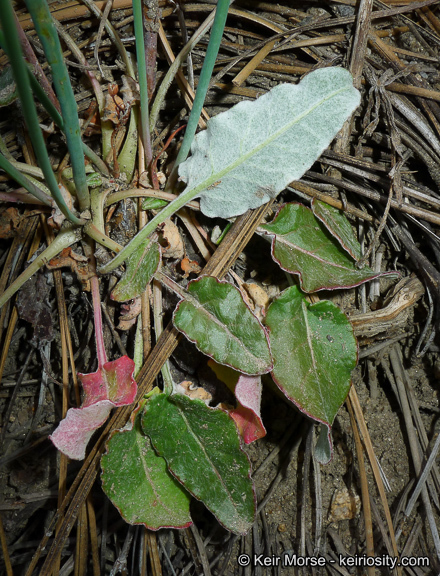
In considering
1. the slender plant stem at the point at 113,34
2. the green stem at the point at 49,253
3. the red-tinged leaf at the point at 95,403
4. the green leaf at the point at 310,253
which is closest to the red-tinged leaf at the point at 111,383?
the red-tinged leaf at the point at 95,403

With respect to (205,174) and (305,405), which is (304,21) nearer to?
(205,174)

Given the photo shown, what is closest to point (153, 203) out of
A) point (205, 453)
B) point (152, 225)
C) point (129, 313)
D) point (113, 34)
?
point (152, 225)

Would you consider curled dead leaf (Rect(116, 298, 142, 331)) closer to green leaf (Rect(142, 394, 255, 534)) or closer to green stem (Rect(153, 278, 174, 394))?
green stem (Rect(153, 278, 174, 394))

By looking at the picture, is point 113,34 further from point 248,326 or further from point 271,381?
point 271,381

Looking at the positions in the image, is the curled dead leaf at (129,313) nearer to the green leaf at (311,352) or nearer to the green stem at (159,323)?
the green stem at (159,323)

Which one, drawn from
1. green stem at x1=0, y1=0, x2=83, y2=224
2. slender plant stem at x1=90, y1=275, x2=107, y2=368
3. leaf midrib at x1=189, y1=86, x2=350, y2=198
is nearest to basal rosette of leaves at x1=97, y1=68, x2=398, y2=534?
leaf midrib at x1=189, y1=86, x2=350, y2=198

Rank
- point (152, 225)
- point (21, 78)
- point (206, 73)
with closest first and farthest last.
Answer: point (21, 78) → point (206, 73) → point (152, 225)

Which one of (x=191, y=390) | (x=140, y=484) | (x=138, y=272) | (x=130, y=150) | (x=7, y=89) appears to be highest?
(x=7, y=89)
